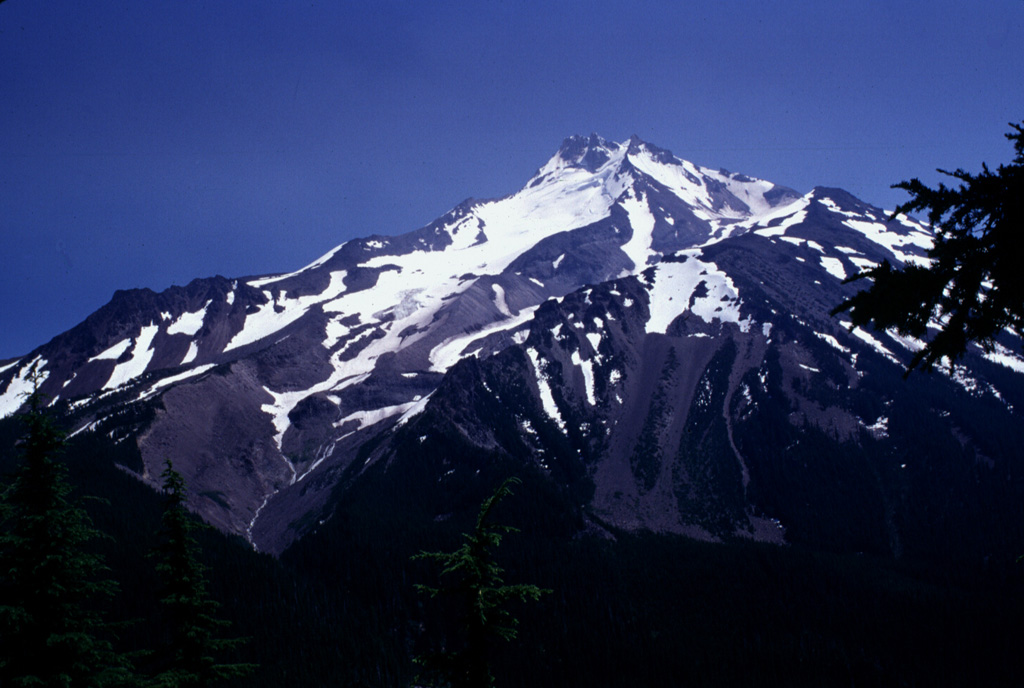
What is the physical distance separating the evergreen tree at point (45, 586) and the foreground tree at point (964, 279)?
59.3ft

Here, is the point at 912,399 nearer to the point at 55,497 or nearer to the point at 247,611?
the point at 247,611

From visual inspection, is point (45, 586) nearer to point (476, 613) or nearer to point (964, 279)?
point (476, 613)

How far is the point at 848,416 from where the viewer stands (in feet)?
618

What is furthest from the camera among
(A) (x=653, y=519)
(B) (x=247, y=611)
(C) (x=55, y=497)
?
(A) (x=653, y=519)

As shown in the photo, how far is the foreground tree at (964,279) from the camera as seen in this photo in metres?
7.97

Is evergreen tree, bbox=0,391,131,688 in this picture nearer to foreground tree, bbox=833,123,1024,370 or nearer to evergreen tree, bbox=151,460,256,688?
evergreen tree, bbox=151,460,256,688

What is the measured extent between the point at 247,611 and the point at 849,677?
94.4m

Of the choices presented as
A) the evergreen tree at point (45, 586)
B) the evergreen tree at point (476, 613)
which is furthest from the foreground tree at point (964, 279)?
the evergreen tree at point (45, 586)

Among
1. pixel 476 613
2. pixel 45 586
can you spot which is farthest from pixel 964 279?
pixel 45 586

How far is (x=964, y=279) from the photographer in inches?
320

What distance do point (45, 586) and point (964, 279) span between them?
20.5 meters

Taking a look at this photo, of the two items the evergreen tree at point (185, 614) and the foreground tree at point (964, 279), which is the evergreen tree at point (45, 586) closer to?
the evergreen tree at point (185, 614)

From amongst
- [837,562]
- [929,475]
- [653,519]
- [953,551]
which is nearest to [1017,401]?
[929,475]

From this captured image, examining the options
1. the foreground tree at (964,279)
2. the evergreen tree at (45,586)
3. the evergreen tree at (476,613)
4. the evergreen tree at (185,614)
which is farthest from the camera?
the evergreen tree at (185,614)
